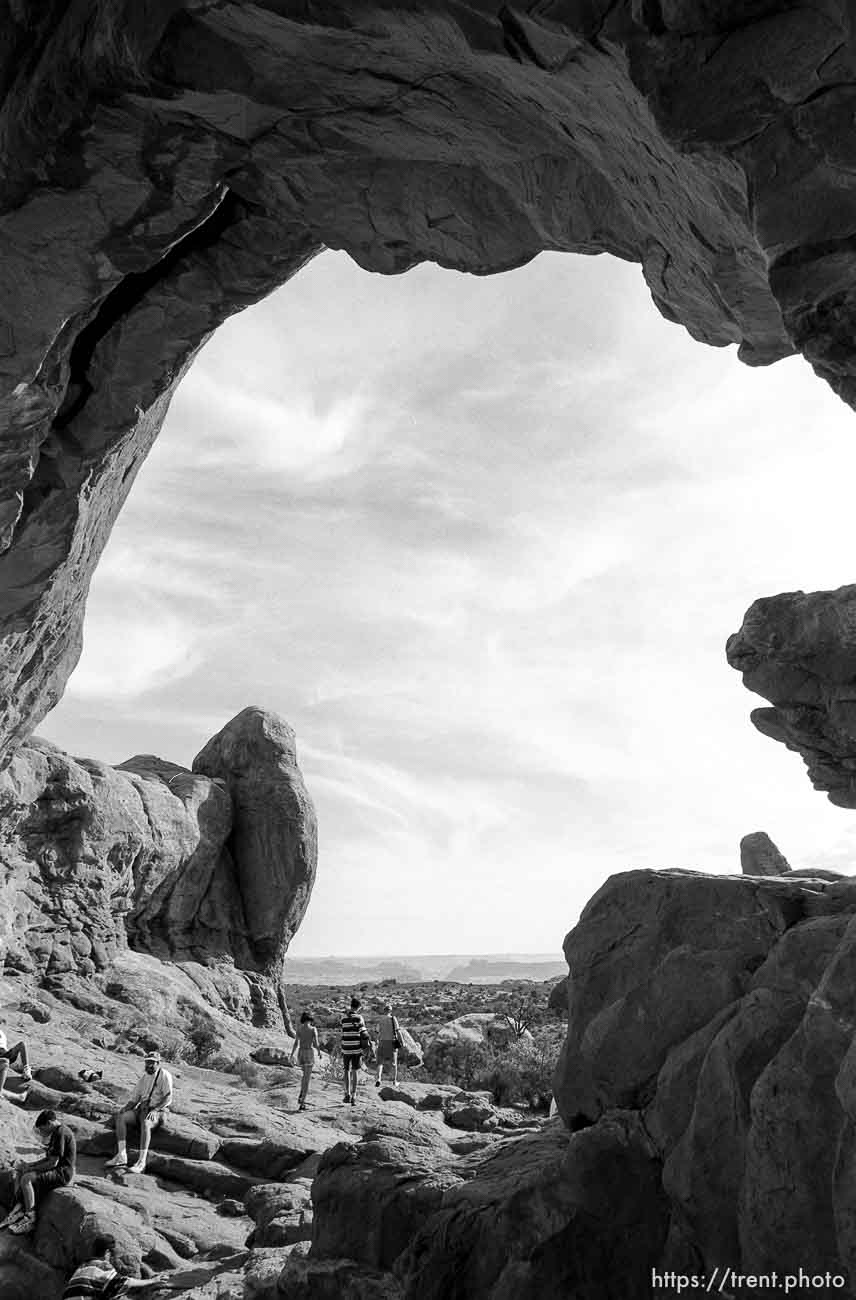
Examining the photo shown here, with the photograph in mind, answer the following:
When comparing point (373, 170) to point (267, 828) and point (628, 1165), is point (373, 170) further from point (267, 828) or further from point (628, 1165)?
point (267, 828)

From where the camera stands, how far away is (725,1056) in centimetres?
637

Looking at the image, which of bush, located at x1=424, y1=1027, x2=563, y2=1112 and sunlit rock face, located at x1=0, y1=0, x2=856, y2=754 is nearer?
sunlit rock face, located at x1=0, y1=0, x2=856, y2=754

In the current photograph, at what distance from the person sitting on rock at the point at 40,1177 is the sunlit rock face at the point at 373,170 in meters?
7.44

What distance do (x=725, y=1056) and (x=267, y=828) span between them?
97.8 ft

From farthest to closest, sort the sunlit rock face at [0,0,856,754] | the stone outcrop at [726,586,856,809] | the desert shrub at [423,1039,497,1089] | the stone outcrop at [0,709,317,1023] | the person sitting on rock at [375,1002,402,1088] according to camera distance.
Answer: the desert shrub at [423,1039,497,1089] < the stone outcrop at [0,709,317,1023] < the person sitting on rock at [375,1002,402,1088] < the stone outcrop at [726,586,856,809] < the sunlit rock face at [0,0,856,754]

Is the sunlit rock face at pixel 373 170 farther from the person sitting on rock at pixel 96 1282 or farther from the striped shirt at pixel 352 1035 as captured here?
the striped shirt at pixel 352 1035

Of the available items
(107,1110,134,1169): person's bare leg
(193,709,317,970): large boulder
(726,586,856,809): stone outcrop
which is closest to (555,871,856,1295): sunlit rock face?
(107,1110,134,1169): person's bare leg

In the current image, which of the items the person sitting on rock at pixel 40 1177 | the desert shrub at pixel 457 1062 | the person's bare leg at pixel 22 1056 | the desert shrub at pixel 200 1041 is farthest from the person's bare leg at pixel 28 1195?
the desert shrub at pixel 457 1062

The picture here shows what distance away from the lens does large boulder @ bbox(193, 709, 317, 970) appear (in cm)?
3397

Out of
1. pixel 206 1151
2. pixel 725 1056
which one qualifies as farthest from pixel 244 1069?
pixel 725 1056

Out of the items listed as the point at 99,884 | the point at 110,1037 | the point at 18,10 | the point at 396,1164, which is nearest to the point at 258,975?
the point at 99,884

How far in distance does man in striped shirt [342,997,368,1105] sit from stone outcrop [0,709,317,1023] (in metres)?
9.40

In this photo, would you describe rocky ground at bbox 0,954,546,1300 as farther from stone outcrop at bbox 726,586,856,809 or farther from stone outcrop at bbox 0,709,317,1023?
stone outcrop at bbox 726,586,856,809

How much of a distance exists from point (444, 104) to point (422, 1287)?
9.22 metres
